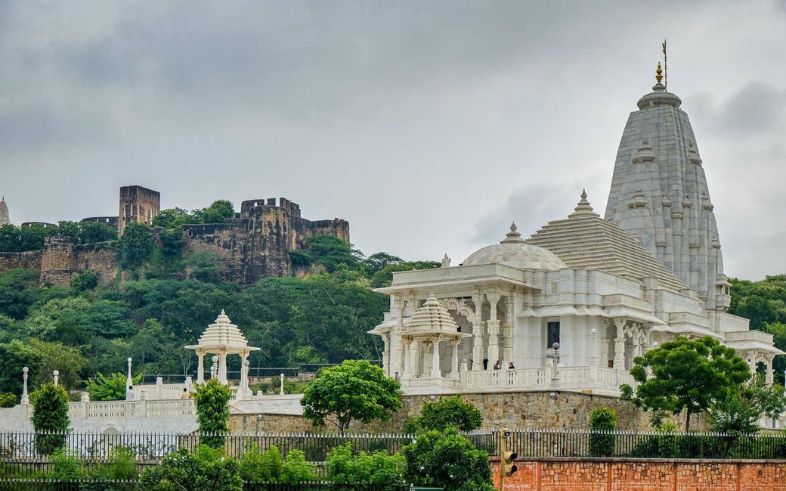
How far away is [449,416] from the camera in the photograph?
40875mm

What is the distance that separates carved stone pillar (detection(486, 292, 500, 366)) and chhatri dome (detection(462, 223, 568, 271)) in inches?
68.0

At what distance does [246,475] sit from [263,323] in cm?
6448

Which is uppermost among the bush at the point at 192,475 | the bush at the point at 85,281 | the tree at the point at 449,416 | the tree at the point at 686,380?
the bush at the point at 85,281

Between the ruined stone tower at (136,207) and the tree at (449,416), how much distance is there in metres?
93.0

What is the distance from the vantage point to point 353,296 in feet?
323

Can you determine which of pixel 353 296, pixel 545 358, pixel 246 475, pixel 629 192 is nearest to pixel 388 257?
pixel 353 296

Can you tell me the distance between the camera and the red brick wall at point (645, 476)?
3544 centimetres

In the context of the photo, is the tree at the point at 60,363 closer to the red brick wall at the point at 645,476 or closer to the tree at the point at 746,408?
the tree at the point at 746,408

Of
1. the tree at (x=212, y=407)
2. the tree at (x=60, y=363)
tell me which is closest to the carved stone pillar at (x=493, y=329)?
the tree at (x=212, y=407)

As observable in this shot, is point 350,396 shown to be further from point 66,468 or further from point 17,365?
point 17,365

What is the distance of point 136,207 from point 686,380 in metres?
95.0

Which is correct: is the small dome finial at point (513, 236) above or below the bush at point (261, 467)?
above

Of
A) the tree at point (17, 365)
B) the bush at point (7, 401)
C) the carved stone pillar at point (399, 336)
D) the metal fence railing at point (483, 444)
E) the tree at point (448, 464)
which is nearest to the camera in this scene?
the tree at point (448, 464)

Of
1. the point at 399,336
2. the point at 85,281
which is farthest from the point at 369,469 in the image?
the point at 85,281
